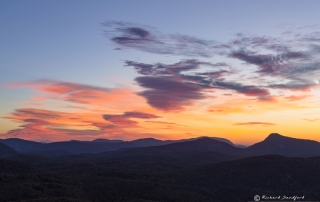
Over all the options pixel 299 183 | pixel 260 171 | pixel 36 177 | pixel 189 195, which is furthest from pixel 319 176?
pixel 36 177

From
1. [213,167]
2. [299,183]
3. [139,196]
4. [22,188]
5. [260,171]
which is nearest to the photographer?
[22,188]

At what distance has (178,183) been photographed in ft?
246

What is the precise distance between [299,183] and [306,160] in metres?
21.0

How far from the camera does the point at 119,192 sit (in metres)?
61.3

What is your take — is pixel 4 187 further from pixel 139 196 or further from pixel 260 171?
pixel 260 171

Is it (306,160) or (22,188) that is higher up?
(306,160)

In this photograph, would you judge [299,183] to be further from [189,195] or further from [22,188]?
[22,188]

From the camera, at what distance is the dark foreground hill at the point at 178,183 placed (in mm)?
57062

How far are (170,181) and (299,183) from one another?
3361 centimetres

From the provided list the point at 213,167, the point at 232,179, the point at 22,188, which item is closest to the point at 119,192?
the point at 22,188

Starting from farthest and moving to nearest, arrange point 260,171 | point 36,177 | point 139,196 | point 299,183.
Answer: point 260,171, point 299,183, point 36,177, point 139,196

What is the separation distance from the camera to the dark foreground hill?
57.1 metres

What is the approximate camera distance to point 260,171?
272 feet

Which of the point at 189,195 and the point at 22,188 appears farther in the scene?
the point at 189,195
